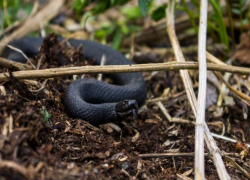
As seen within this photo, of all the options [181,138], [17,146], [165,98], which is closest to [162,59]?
[165,98]

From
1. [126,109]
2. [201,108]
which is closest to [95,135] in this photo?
[126,109]

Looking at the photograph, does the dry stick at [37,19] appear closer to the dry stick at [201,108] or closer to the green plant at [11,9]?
the green plant at [11,9]

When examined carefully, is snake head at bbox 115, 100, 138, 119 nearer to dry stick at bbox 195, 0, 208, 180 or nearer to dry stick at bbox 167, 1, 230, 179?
dry stick at bbox 167, 1, 230, 179

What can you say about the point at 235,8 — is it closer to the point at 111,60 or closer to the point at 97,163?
the point at 111,60

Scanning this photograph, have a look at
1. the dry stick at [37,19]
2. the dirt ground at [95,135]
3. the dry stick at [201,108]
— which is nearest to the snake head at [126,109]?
the dirt ground at [95,135]

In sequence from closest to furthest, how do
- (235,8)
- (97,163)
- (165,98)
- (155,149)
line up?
(97,163) → (155,149) → (165,98) → (235,8)

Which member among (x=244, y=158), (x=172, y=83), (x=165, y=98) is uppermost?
(x=172, y=83)
